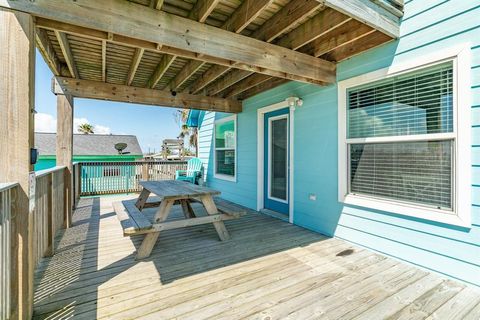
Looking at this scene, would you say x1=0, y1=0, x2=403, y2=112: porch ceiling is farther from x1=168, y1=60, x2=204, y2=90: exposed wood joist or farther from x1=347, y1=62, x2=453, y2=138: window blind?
x1=347, y1=62, x2=453, y2=138: window blind

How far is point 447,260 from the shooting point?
2359 mm

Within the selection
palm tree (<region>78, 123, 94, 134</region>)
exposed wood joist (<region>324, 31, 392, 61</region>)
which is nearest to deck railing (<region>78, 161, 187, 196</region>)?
exposed wood joist (<region>324, 31, 392, 61</region>)

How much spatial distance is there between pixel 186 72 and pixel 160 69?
395 mm

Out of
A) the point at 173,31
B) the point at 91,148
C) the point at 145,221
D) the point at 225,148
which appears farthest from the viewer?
the point at 91,148

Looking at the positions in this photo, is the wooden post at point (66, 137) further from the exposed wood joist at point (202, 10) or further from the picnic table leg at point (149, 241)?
the exposed wood joist at point (202, 10)

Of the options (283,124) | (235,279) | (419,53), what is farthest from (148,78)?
(419,53)

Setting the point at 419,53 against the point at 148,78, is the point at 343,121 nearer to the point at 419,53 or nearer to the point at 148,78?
the point at 419,53

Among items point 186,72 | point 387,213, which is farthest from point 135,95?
point 387,213

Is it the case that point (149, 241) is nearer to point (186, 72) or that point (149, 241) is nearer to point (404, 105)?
point (186, 72)

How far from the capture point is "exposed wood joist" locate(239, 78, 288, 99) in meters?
4.38

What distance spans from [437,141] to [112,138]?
19850mm

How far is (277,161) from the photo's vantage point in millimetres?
4699

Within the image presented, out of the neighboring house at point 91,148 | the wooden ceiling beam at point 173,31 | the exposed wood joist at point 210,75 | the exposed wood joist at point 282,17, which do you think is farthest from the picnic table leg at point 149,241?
the neighboring house at point 91,148

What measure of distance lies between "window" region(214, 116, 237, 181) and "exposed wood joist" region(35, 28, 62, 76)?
11.6 ft
